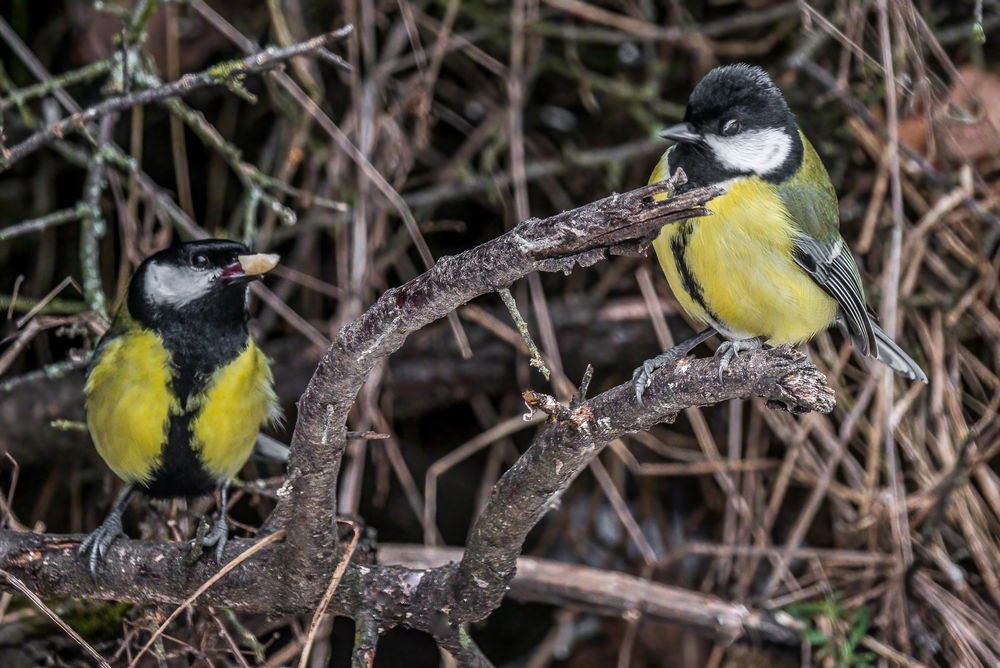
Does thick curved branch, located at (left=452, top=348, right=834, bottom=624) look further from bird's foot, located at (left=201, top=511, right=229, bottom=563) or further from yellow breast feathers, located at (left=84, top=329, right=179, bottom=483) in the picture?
yellow breast feathers, located at (left=84, top=329, right=179, bottom=483)

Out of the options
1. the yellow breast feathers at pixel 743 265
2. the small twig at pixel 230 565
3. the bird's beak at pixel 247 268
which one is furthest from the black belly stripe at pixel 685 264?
the small twig at pixel 230 565

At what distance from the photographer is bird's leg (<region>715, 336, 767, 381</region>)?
144 centimetres

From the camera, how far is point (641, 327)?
285cm

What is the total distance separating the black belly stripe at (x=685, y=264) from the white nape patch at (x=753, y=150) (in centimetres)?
17

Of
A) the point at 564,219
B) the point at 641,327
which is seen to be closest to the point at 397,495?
the point at 641,327

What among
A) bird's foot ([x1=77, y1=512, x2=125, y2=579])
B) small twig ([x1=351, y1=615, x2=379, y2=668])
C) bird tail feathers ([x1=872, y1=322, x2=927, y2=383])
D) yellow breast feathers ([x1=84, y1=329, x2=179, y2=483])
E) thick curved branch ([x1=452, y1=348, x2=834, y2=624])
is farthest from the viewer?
bird tail feathers ([x1=872, y1=322, x2=927, y2=383])

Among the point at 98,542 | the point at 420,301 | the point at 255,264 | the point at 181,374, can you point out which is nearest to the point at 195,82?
the point at 255,264

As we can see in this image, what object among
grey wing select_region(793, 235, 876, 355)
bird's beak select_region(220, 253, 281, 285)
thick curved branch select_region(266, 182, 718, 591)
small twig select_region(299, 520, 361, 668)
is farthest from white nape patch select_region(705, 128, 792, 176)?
small twig select_region(299, 520, 361, 668)

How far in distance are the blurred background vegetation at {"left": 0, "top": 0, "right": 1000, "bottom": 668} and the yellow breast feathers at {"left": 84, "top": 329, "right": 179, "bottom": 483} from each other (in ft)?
0.76

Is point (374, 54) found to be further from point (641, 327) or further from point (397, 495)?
point (397, 495)

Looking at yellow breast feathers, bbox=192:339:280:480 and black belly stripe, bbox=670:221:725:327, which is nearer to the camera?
black belly stripe, bbox=670:221:725:327

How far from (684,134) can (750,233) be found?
0.69 ft

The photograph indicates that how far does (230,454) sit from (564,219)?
3.51ft

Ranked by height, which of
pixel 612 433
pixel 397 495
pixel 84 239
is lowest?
pixel 397 495
